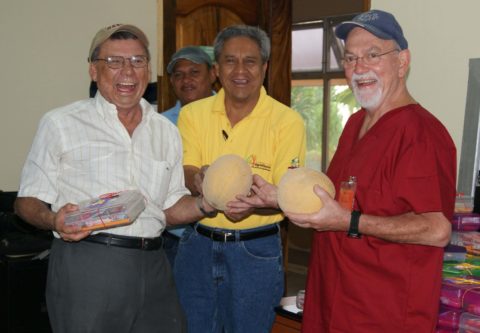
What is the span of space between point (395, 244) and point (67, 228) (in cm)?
96

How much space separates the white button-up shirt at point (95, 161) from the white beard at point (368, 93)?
0.69 m

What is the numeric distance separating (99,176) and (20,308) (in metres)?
2.27

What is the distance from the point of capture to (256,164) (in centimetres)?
229

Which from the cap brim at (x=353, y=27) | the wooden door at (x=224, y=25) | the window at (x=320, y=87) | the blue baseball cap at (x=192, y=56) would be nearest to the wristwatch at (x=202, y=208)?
the cap brim at (x=353, y=27)

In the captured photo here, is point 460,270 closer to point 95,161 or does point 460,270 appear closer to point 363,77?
point 363,77

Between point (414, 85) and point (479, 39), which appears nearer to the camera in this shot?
point (479, 39)

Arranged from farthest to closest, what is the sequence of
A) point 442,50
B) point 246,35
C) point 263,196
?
1. point 442,50
2. point 246,35
3. point 263,196

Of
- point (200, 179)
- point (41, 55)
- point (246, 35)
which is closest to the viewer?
point (200, 179)

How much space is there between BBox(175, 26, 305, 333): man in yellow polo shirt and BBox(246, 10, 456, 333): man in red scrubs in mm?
458

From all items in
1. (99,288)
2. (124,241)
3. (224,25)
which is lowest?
(99,288)

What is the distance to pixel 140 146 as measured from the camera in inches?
77.7

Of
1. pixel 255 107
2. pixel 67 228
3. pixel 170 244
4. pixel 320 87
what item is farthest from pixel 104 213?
pixel 320 87

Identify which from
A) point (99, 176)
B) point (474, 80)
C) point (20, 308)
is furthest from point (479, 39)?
point (20, 308)

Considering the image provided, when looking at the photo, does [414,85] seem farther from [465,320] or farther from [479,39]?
[465,320]
